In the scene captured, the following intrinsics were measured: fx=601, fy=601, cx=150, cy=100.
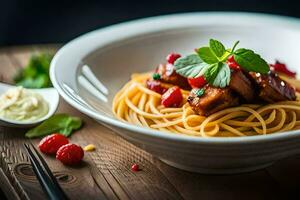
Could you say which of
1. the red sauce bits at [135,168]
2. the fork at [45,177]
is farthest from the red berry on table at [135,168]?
the fork at [45,177]

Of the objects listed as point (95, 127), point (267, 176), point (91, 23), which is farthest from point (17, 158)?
point (91, 23)

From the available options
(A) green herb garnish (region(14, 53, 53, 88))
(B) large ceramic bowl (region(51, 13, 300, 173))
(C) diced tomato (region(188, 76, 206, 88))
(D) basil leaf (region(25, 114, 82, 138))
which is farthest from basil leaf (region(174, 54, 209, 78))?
(A) green herb garnish (region(14, 53, 53, 88))

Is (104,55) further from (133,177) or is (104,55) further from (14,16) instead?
(14,16)

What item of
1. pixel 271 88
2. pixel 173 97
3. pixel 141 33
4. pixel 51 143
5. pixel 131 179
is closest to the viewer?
pixel 131 179

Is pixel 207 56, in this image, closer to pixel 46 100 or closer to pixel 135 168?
pixel 135 168

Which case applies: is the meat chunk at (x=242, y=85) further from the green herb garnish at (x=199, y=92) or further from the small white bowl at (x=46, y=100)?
the small white bowl at (x=46, y=100)

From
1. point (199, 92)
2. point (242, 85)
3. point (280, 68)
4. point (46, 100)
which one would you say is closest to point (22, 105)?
point (46, 100)

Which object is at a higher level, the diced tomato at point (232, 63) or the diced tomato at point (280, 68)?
the diced tomato at point (232, 63)
